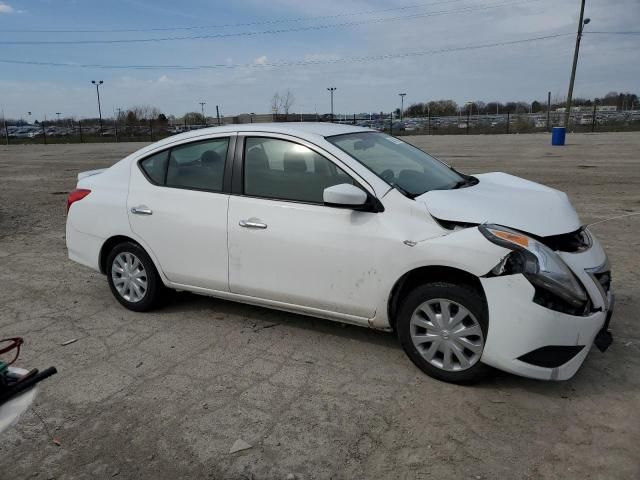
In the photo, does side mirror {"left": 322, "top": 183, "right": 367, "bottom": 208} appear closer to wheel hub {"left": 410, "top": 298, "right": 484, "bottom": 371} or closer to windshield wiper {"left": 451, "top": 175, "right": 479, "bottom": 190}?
wheel hub {"left": 410, "top": 298, "right": 484, "bottom": 371}

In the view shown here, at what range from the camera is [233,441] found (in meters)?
2.93

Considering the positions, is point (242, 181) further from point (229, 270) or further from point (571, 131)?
point (571, 131)

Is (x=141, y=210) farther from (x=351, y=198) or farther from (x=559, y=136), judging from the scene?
(x=559, y=136)

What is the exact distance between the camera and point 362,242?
355 cm

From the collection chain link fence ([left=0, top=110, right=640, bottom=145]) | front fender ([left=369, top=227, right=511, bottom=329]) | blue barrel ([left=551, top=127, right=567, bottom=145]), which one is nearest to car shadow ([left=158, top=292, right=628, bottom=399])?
front fender ([left=369, top=227, right=511, bottom=329])

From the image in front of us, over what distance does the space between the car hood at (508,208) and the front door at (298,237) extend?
453 millimetres

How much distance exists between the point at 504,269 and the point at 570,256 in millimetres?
492

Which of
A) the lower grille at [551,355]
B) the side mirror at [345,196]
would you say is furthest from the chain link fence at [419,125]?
the lower grille at [551,355]

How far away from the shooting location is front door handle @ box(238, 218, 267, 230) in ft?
12.9

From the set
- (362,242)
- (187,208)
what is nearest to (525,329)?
(362,242)

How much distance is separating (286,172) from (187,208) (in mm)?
903

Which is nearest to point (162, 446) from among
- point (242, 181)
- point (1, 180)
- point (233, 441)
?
point (233, 441)

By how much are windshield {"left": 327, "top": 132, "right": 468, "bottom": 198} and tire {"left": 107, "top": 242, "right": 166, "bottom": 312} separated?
1978mm

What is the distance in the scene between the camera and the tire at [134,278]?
466 cm
